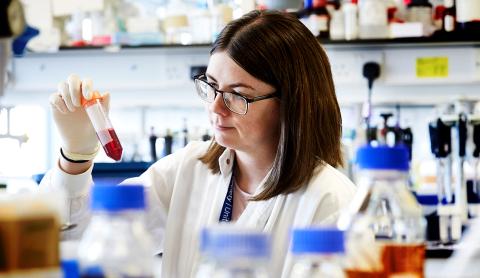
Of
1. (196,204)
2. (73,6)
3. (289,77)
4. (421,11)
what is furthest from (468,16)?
(196,204)

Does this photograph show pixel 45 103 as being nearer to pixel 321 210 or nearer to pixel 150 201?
pixel 150 201

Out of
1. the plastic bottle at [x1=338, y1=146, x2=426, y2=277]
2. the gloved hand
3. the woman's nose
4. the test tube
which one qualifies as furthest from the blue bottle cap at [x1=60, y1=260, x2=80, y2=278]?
the woman's nose

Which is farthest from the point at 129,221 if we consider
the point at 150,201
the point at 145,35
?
the point at 145,35

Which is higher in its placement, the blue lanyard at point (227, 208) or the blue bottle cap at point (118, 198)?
the blue bottle cap at point (118, 198)

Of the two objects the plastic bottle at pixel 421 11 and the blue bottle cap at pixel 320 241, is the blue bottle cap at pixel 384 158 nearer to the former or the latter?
the blue bottle cap at pixel 320 241

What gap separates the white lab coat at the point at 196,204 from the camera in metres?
1.82

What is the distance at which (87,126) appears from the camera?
6.20ft

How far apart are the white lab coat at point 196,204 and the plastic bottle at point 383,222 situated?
0.75 meters

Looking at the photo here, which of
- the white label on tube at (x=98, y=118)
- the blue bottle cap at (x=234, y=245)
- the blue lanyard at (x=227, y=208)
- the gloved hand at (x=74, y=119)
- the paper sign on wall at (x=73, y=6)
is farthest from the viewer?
the paper sign on wall at (x=73, y=6)

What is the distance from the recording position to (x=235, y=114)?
1913mm

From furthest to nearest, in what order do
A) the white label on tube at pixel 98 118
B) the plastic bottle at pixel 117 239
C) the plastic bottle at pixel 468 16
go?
1. the plastic bottle at pixel 468 16
2. the white label on tube at pixel 98 118
3. the plastic bottle at pixel 117 239

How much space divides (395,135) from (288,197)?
6.37 ft

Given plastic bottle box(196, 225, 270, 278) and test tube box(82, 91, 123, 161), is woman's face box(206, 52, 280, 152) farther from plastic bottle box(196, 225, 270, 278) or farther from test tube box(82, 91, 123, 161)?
plastic bottle box(196, 225, 270, 278)

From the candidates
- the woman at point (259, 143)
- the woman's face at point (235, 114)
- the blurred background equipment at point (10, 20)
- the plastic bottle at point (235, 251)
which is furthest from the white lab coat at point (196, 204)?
the plastic bottle at point (235, 251)
